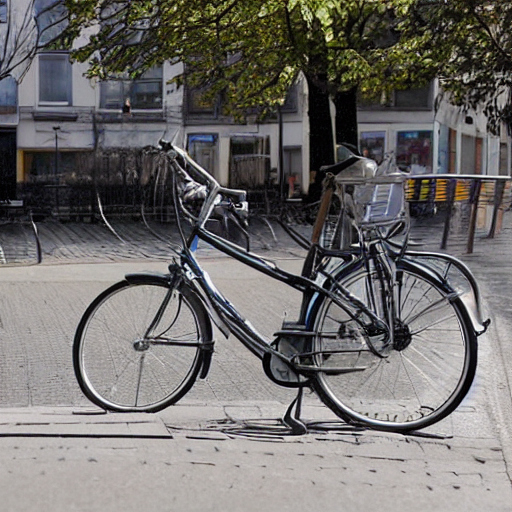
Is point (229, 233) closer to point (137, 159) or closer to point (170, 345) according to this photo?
point (170, 345)

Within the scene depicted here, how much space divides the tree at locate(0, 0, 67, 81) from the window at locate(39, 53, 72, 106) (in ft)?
0.31

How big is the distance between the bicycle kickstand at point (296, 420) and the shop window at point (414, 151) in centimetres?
216

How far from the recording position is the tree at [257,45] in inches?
252

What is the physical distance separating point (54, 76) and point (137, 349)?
2.93 meters

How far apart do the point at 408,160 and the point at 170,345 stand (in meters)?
2.36

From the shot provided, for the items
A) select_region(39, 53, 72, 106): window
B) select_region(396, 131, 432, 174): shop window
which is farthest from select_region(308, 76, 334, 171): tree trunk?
select_region(39, 53, 72, 106): window

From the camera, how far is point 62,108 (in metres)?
6.43

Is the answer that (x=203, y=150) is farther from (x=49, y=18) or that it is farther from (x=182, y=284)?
(x=182, y=284)

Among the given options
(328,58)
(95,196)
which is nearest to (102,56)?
(95,196)

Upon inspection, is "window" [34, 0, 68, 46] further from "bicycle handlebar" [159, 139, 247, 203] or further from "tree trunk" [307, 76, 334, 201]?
"bicycle handlebar" [159, 139, 247, 203]

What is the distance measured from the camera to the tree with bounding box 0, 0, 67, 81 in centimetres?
642

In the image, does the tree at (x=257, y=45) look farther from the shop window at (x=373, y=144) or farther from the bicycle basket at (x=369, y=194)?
the bicycle basket at (x=369, y=194)

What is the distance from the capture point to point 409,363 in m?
4.13

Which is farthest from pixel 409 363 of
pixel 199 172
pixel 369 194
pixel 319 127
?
pixel 319 127
